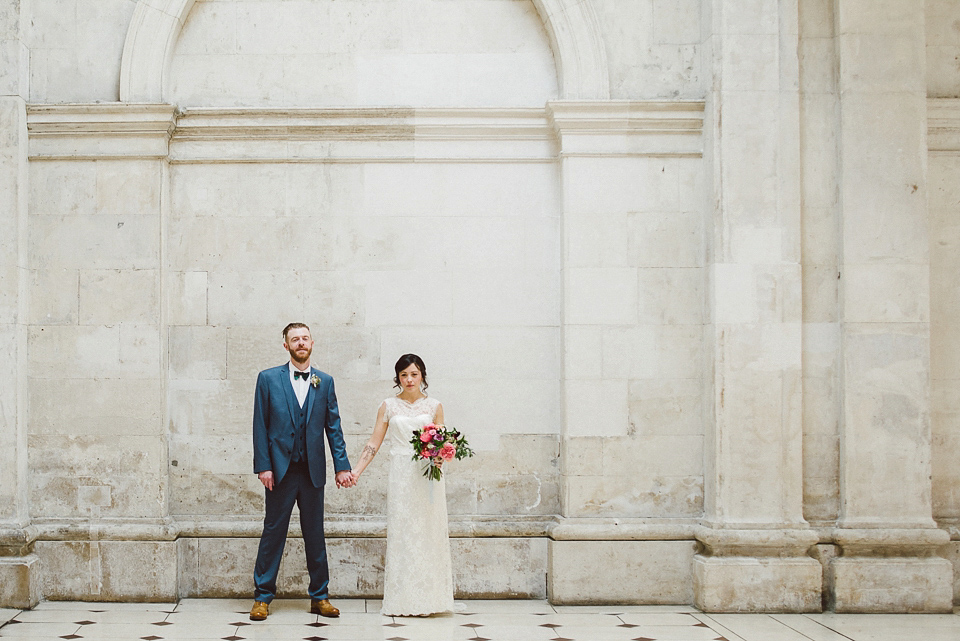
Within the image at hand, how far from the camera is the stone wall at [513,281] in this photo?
675 centimetres

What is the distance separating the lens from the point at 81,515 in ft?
22.5

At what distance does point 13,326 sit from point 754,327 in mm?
5474

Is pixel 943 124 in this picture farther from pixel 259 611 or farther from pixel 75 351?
pixel 75 351

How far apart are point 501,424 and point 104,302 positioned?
3.17 meters

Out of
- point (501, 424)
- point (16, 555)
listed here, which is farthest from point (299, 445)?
point (16, 555)

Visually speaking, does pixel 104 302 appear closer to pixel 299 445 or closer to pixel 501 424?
pixel 299 445

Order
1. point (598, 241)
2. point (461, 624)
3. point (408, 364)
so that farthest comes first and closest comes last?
point (598, 241) < point (408, 364) < point (461, 624)

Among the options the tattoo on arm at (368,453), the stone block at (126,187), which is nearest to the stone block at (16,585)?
the tattoo on arm at (368,453)

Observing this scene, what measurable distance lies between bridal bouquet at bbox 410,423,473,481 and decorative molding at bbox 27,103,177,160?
116 inches

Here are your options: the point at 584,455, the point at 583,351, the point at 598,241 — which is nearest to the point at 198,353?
the point at 583,351

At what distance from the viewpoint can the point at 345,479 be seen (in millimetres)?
6371

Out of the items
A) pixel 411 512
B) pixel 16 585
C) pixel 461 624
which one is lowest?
pixel 461 624

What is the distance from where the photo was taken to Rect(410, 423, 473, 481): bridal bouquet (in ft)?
20.6

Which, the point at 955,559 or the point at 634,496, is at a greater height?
the point at 634,496
